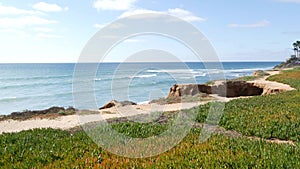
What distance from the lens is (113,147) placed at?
26.6ft

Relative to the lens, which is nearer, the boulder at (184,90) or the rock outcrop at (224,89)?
the boulder at (184,90)

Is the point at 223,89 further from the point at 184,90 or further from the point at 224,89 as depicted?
the point at 184,90

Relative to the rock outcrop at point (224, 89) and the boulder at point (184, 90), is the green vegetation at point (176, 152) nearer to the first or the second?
the boulder at point (184, 90)

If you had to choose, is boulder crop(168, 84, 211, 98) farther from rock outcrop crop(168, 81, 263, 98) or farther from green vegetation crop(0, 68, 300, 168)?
green vegetation crop(0, 68, 300, 168)

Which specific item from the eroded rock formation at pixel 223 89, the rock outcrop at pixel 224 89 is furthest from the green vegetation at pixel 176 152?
the rock outcrop at pixel 224 89

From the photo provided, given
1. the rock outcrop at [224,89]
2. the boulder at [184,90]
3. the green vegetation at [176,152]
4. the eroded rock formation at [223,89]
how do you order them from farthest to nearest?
1. the rock outcrop at [224,89]
2. the eroded rock formation at [223,89]
3. the boulder at [184,90]
4. the green vegetation at [176,152]

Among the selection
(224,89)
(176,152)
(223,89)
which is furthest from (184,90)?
(176,152)

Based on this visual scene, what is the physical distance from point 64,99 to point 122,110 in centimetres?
2900

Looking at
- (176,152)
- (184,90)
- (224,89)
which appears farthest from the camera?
(224,89)

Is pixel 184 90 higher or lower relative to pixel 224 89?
higher

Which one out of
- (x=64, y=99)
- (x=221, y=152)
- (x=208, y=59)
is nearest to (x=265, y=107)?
(x=208, y=59)

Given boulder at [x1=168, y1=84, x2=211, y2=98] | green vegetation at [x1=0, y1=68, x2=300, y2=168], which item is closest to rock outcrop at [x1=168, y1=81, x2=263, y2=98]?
boulder at [x1=168, y1=84, x2=211, y2=98]

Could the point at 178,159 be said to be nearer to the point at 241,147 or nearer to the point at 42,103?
the point at 241,147

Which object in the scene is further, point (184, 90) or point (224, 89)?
point (224, 89)
